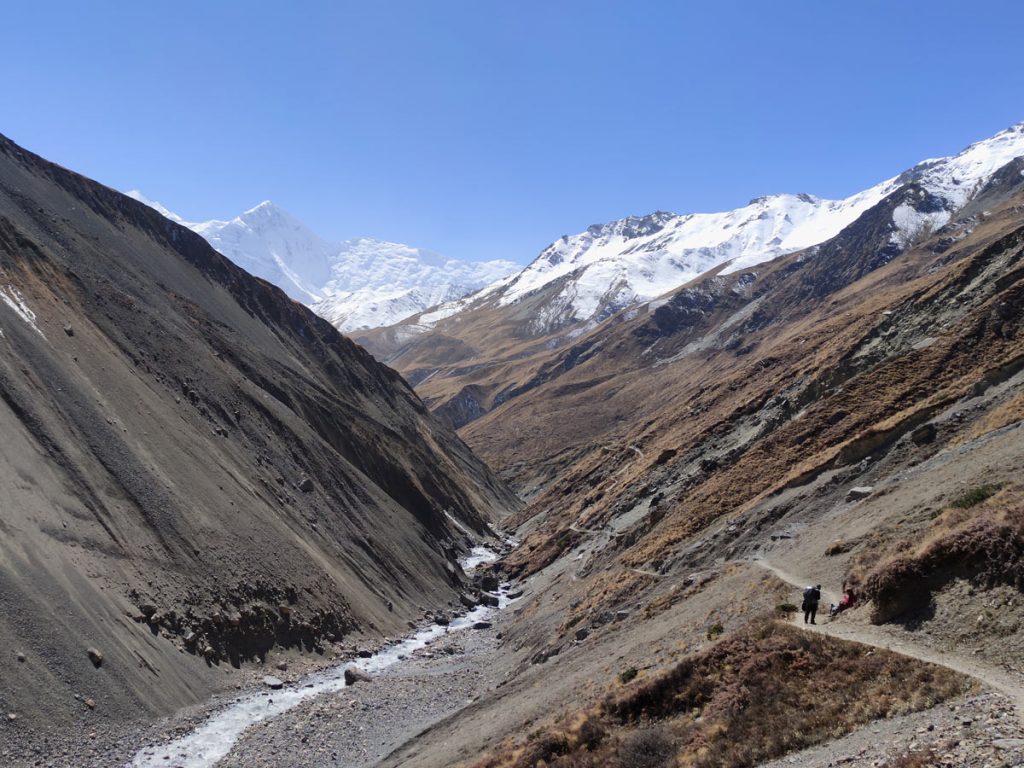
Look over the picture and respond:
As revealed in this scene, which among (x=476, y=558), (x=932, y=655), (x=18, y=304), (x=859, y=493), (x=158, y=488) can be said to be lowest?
(x=476, y=558)

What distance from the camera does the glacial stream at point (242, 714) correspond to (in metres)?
27.7

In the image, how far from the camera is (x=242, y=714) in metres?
32.0

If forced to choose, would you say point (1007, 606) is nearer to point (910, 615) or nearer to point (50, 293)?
point (910, 615)

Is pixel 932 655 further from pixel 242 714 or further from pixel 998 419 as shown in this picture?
pixel 242 714

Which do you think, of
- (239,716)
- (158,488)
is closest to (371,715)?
(239,716)

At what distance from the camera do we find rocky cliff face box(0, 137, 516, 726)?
30.4 metres

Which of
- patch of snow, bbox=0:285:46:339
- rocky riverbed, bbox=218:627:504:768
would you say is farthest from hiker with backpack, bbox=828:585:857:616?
patch of snow, bbox=0:285:46:339

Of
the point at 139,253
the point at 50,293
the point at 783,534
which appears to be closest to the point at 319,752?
the point at 783,534

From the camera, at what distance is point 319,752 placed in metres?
29.5

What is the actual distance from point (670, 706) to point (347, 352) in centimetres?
9453

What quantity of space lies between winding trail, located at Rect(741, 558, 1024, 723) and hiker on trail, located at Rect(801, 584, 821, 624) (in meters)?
0.27

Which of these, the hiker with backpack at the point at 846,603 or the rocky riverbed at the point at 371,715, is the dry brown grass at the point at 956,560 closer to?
the hiker with backpack at the point at 846,603

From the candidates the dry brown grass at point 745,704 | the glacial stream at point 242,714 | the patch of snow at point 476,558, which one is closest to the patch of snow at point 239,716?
the glacial stream at point 242,714

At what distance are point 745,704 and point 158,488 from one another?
34276 millimetres
